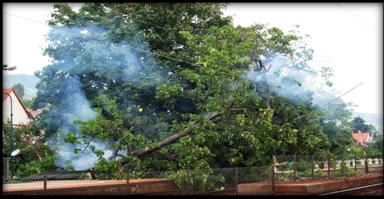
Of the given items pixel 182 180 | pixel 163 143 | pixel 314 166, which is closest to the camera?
pixel 182 180

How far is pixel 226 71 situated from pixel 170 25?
335 cm

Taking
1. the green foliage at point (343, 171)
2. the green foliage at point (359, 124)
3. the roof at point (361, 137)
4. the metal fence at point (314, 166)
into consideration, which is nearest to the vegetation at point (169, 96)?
the metal fence at point (314, 166)

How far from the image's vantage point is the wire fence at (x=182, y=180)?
11.7 metres

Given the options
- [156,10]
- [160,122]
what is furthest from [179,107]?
[156,10]

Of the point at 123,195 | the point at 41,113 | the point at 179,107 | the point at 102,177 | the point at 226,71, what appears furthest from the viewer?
the point at 179,107

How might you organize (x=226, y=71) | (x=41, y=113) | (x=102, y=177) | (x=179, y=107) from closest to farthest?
(x=102, y=177) → (x=226, y=71) → (x=41, y=113) → (x=179, y=107)

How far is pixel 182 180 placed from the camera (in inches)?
516

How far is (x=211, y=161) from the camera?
14750mm

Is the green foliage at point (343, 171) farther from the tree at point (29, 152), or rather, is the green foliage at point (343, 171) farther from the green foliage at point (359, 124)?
the tree at point (29, 152)

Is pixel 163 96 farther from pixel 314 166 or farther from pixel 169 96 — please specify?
pixel 314 166

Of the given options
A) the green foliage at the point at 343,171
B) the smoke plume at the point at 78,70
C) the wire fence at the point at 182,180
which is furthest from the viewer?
the green foliage at the point at 343,171

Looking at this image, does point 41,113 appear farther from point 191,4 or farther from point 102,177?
point 191,4

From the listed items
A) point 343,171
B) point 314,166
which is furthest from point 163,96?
point 343,171

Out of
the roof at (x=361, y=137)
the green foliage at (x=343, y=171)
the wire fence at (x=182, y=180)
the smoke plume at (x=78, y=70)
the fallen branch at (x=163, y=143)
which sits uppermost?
the smoke plume at (x=78, y=70)
